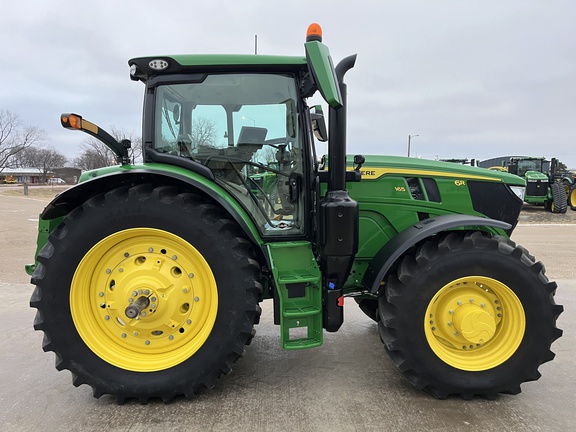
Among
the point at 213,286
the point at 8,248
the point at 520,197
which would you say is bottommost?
the point at 8,248

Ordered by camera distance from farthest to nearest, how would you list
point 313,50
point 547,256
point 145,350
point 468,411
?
1. point 547,256
2. point 145,350
3. point 468,411
4. point 313,50

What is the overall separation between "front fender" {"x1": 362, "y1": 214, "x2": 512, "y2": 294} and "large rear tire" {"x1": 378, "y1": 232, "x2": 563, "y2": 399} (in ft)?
0.30

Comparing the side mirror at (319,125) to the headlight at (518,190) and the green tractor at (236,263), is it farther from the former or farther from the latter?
the headlight at (518,190)

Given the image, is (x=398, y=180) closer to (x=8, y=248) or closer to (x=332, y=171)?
(x=332, y=171)

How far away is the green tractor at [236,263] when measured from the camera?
2.39 m

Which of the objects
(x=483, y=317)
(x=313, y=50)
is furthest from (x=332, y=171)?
(x=483, y=317)

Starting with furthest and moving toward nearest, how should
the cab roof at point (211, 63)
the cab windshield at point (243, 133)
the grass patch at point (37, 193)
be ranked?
1. the grass patch at point (37, 193)
2. the cab windshield at point (243, 133)
3. the cab roof at point (211, 63)

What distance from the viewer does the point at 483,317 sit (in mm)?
2443

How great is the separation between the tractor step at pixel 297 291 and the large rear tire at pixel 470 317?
0.43 meters

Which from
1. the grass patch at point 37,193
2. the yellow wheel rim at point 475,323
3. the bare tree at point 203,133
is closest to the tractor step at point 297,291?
→ the yellow wheel rim at point 475,323

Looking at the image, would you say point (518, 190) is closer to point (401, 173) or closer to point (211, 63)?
point (401, 173)

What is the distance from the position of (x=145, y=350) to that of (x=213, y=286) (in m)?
0.62

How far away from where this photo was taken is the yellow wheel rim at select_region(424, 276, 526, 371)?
2449mm

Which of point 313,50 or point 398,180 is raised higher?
point 313,50
